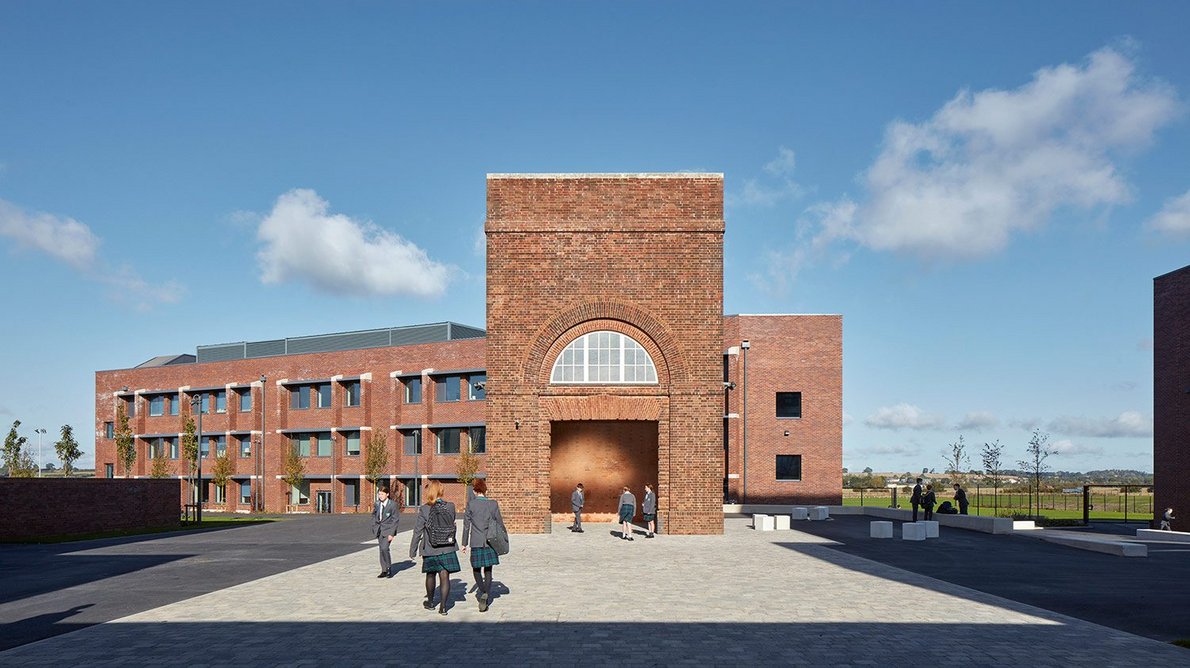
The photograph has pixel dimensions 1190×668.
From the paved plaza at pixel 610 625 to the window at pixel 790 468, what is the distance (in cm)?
3008

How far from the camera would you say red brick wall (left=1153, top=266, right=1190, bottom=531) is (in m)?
30.8

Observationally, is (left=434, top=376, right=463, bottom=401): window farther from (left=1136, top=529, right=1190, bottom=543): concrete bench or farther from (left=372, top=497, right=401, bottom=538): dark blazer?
(left=372, top=497, right=401, bottom=538): dark blazer

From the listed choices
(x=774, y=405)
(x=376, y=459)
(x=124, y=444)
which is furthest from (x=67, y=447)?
(x=774, y=405)

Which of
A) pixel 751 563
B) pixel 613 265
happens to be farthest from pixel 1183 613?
pixel 613 265

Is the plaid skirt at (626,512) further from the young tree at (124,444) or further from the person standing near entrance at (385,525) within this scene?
the young tree at (124,444)

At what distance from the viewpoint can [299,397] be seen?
2253 inches

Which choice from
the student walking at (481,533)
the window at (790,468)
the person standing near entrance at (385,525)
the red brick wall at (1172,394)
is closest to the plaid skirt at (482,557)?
the student walking at (481,533)

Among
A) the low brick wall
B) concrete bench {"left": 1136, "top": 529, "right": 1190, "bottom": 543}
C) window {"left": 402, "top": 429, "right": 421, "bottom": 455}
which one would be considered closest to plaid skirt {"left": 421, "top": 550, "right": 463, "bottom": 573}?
the low brick wall

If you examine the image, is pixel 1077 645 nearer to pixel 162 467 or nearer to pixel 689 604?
pixel 689 604

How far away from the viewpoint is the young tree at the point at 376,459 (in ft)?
167

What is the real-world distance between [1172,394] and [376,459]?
39.2 meters

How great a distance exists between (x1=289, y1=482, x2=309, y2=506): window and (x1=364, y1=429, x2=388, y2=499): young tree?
651 centimetres

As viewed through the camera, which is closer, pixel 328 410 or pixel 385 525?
pixel 385 525

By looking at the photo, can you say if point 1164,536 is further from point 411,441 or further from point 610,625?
point 411,441
